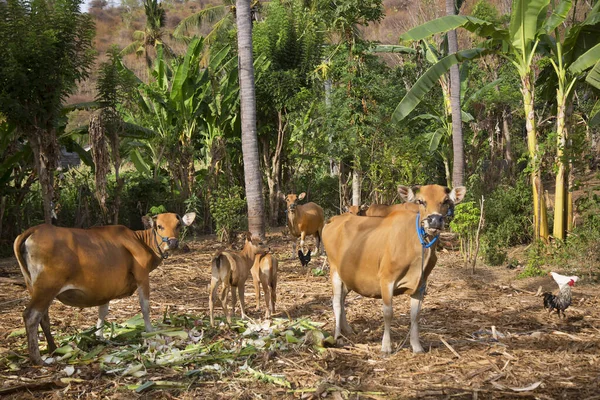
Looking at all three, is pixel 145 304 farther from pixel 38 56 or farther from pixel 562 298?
→ pixel 38 56

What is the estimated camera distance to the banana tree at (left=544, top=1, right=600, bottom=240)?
12.9 m

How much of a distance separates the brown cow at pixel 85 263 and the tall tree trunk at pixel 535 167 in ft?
26.1

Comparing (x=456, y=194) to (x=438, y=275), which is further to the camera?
(x=438, y=275)

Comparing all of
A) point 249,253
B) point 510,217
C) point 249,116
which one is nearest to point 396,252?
point 249,253

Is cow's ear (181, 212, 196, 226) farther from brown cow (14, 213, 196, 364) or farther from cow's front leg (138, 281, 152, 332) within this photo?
cow's front leg (138, 281, 152, 332)

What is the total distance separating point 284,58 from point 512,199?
9681 mm

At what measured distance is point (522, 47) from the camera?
12938 millimetres

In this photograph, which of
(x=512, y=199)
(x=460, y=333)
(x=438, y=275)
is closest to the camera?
(x=460, y=333)

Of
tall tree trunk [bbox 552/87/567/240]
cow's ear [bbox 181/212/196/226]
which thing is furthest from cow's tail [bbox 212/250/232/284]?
tall tree trunk [bbox 552/87/567/240]

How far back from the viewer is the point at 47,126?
1410cm

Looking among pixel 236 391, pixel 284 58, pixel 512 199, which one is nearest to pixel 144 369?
pixel 236 391

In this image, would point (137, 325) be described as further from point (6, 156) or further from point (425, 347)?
point (6, 156)

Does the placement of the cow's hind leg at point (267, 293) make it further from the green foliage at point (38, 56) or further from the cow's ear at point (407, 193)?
the green foliage at point (38, 56)

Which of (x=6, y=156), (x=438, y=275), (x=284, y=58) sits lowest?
(x=438, y=275)
